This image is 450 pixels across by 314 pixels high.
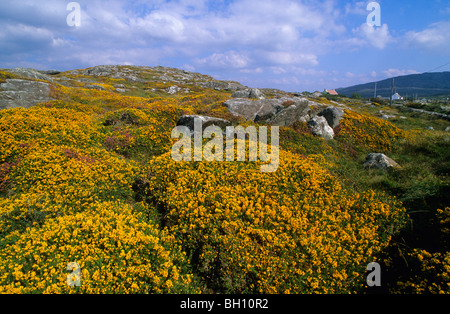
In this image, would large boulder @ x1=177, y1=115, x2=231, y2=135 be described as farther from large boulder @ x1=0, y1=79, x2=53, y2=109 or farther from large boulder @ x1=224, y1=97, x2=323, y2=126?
large boulder @ x1=0, y1=79, x2=53, y2=109

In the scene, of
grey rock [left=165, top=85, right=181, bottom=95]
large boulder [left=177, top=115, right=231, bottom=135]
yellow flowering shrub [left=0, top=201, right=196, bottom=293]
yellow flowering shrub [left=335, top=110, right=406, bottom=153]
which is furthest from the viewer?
grey rock [left=165, top=85, right=181, bottom=95]

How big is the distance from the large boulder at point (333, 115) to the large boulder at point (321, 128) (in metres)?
0.92

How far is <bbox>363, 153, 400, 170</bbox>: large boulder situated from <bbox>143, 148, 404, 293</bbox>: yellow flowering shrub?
4.46m

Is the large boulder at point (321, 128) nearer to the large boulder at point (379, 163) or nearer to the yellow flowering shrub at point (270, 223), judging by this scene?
the large boulder at point (379, 163)

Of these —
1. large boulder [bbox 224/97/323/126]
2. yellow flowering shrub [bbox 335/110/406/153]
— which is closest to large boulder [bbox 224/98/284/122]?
large boulder [bbox 224/97/323/126]

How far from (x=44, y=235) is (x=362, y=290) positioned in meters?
8.87

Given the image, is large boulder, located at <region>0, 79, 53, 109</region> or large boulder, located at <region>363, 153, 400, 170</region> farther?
large boulder, located at <region>0, 79, 53, 109</region>

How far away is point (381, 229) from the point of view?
8.14m

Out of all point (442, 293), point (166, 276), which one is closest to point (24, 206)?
point (166, 276)

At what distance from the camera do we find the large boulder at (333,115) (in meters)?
21.3

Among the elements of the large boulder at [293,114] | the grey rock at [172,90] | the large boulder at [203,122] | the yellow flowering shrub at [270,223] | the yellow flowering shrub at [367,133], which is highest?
the grey rock at [172,90]

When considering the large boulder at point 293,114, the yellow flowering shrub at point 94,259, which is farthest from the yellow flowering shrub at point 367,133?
the yellow flowering shrub at point 94,259

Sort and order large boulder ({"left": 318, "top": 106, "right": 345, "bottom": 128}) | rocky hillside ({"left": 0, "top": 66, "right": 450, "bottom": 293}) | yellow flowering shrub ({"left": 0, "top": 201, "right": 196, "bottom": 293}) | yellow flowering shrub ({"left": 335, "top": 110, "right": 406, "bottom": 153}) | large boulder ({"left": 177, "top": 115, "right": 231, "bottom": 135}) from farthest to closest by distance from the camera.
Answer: large boulder ({"left": 318, "top": 106, "right": 345, "bottom": 128})
yellow flowering shrub ({"left": 335, "top": 110, "right": 406, "bottom": 153})
large boulder ({"left": 177, "top": 115, "right": 231, "bottom": 135})
rocky hillside ({"left": 0, "top": 66, "right": 450, "bottom": 293})
yellow flowering shrub ({"left": 0, "top": 201, "right": 196, "bottom": 293})

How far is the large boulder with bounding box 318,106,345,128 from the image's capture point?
21266 millimetres
